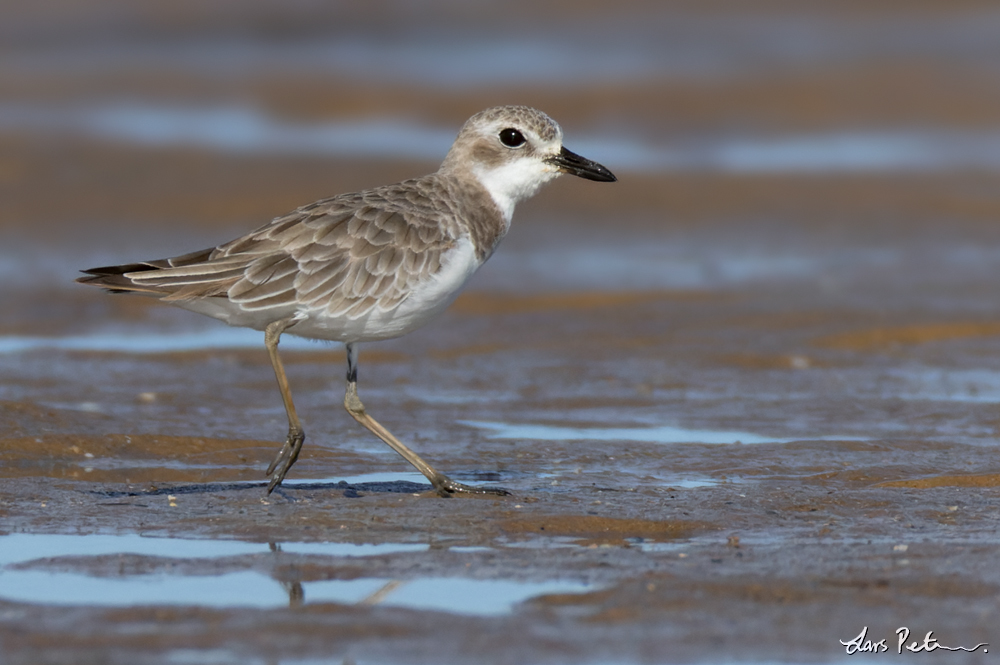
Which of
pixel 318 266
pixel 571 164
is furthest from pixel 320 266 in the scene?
pixel 571 164

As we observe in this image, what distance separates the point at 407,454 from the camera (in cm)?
790

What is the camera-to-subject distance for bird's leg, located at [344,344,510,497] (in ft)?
25.1

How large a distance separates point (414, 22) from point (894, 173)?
38.8 feet

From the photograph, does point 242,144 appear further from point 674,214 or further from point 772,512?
point 772,512

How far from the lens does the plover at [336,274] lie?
7.61 meters

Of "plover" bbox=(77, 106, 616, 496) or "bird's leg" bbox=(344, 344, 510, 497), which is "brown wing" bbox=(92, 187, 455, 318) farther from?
"bird's leg" bbox=(344, 344, 510, 497)

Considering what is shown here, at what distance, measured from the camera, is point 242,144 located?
19906mm

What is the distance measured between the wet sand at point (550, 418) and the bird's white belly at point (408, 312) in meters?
0.83

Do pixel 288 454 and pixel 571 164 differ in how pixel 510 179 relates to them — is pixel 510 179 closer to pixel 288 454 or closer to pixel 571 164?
pixel 571 164

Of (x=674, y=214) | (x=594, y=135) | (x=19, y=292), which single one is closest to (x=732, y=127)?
(x=594, y=135)

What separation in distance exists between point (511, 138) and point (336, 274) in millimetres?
1395

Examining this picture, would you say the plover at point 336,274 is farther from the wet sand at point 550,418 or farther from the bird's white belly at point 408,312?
the wet sand at point 550,418
